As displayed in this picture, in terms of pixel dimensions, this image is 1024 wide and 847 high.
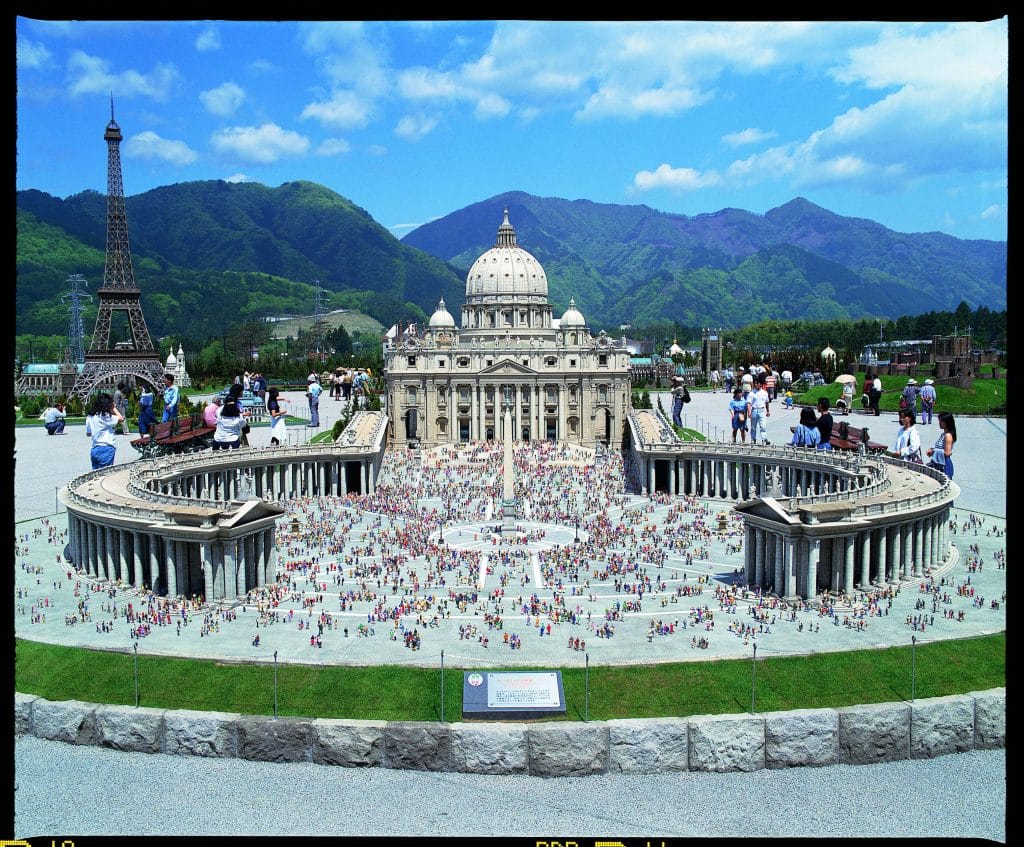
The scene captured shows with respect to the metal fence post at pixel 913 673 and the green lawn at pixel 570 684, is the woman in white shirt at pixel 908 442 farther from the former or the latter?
the metal fence post at pixel 913 673

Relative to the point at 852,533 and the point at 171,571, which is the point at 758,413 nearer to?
the point at 852,533

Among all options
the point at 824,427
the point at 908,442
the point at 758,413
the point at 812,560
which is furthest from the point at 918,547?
the point at 758,413

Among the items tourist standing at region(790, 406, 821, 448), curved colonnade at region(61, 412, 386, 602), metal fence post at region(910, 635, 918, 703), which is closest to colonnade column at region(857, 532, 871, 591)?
metal fence post at region(910, 635, 918, 703)

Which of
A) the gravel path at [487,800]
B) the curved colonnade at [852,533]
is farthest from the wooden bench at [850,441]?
the gravel path at [487,800]

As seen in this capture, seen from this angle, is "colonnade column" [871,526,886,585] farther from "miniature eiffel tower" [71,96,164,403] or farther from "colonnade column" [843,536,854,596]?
"miniature eiffel tower" [71,96,164,403]

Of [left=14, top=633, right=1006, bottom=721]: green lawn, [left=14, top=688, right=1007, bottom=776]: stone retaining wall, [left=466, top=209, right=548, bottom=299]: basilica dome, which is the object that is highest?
[left=466, top=209, right=548, bottom=299]: basilica dome
